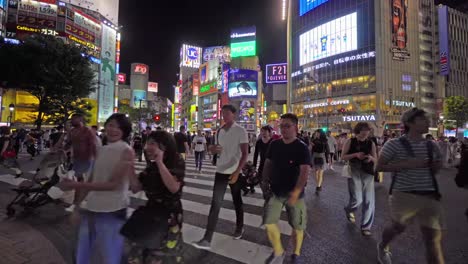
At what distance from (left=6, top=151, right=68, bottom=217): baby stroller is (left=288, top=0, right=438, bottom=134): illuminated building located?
57196mm

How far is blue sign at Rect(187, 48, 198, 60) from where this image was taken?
12014 cm

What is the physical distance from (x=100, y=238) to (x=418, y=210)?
2970mm

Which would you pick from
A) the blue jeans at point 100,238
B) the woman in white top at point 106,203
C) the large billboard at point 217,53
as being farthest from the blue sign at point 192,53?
the blue jeans at point 100,238

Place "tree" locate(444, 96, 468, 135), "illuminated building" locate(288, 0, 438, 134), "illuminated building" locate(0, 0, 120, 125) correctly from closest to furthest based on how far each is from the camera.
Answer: "illuminated building" locate(0, 0, 120, 125) < "tree" locate(444, 96, 468, 135) < "illuminated building" locate(288, 0, 438, 134)

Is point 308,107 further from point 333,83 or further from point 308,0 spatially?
point 308,0

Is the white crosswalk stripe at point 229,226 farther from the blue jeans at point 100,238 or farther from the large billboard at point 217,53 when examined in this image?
the large billboard at point 217,53

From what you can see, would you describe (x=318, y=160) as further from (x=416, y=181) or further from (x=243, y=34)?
(x=243, y=34)

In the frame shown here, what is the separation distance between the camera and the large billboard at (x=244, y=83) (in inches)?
2542

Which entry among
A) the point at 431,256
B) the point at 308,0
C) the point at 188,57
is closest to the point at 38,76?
the point at 431,256

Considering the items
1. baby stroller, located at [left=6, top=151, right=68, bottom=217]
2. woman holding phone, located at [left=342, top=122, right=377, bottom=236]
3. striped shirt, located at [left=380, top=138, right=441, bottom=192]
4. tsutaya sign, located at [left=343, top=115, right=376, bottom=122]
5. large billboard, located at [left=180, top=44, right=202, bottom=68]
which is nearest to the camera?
striped shirt, located at [left=380, top=138, right=441, bottom=192]

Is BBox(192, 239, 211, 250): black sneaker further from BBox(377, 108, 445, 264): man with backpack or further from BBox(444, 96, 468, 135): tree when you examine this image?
BBox(444, 96, 468, 135): tree

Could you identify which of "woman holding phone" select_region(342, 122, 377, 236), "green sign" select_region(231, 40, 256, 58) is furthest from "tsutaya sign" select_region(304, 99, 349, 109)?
"woman holding phone" select_region(342, 122, 377, 236)

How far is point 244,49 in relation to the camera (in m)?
76.1

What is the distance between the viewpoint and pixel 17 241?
427cm
